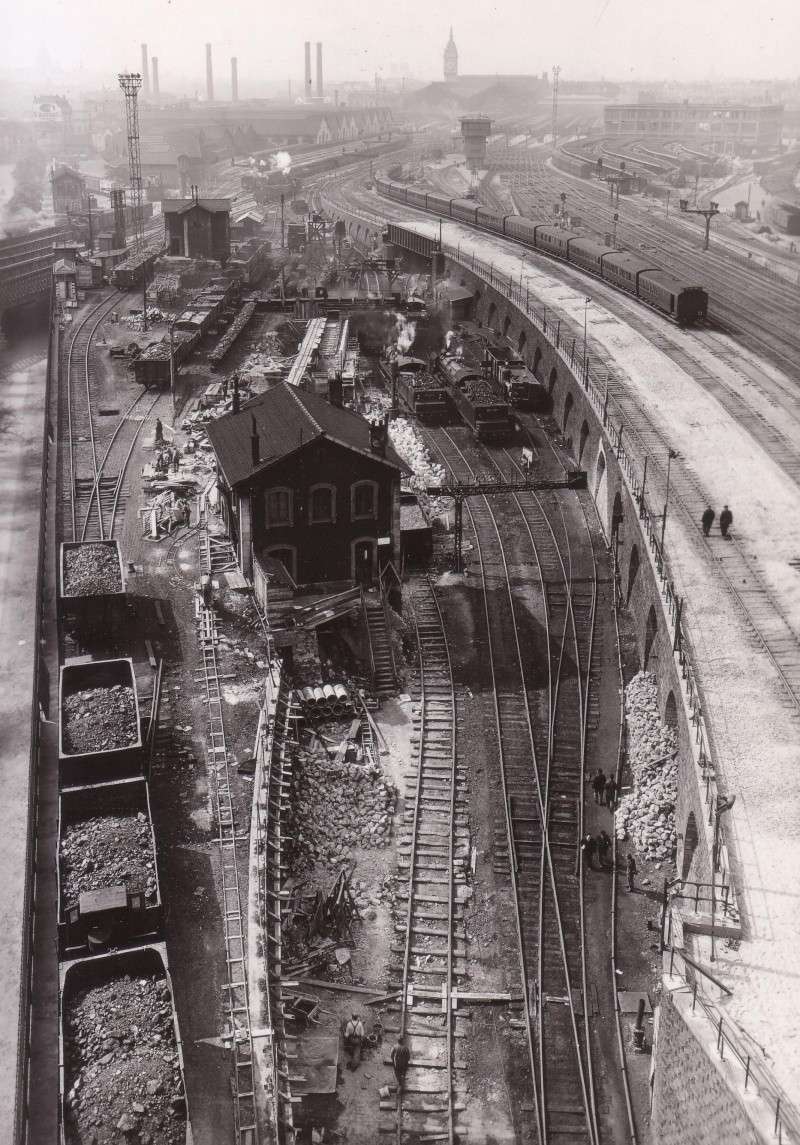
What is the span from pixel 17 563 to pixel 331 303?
37.7 m

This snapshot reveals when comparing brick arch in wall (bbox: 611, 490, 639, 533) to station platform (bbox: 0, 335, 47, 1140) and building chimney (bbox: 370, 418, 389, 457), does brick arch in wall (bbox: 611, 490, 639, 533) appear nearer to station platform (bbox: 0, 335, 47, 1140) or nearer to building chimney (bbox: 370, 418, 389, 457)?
building chimney (bbox: 370, 418, 389, 457)

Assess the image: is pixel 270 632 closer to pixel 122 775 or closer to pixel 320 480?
pixel 320 480

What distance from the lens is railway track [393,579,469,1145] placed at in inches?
835

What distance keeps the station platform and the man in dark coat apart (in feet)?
71.2

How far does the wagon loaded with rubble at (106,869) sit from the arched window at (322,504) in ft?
38.5

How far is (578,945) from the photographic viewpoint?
81.0 feet

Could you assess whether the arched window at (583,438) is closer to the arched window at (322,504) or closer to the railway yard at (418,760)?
the railway yard at (418,760)

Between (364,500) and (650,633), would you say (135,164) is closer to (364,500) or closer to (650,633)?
(364,500)

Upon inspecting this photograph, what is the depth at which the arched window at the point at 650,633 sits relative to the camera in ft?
108

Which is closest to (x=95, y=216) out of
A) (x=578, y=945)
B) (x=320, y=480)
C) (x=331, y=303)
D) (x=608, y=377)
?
(x=331, y=303)

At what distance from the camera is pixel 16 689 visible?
33.3 meters

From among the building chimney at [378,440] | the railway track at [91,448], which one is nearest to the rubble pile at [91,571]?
the railway track at [91,448]

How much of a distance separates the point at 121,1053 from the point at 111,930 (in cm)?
314

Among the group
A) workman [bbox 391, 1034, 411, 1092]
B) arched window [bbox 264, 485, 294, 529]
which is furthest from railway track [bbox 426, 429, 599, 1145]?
arched window [bbox 264, 485, 294, 529]
